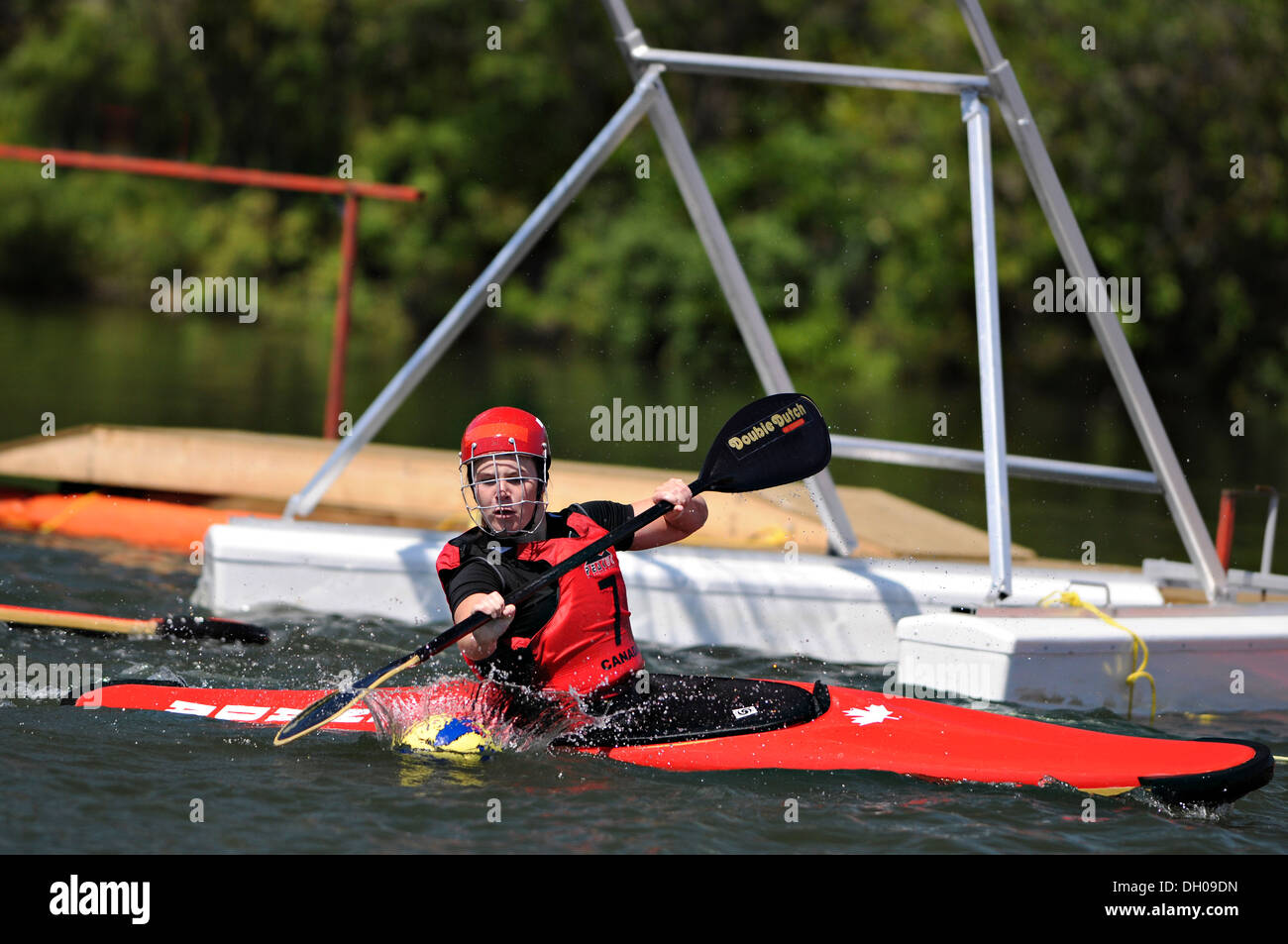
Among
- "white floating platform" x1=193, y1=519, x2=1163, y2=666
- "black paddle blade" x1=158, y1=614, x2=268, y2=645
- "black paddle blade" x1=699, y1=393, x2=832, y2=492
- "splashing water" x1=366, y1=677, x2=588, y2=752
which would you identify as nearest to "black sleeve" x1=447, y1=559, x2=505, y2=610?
"splashing water" x1=366, y1=677, x2=588, y2=752

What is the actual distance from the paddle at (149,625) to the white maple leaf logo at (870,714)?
240 cm

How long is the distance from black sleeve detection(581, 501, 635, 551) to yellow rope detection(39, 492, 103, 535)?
4255 millimetres

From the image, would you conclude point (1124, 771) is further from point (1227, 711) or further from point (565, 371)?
point (565, 371)

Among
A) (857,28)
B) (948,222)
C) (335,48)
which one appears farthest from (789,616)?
(335,48)

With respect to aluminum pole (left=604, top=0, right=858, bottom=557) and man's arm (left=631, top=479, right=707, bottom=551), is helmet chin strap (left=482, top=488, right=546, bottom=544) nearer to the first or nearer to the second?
man's arm (left=631, top=479, right=707, bottom=551)

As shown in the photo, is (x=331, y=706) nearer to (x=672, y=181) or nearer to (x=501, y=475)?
(x=501, y=475)

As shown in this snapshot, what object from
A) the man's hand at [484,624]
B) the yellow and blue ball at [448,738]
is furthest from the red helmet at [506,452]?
the yellow and blue ball at [448,738]

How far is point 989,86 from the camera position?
6.14m

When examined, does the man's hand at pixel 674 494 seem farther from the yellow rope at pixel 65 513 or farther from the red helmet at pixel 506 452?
the yellow rope at pixel 65 513

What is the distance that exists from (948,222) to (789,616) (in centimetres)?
1679

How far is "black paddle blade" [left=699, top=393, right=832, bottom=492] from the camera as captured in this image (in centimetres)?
500

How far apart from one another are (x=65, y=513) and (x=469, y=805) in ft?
15.5

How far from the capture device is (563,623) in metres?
4.53

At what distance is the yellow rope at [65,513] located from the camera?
7.96 metres
